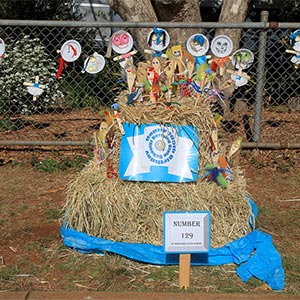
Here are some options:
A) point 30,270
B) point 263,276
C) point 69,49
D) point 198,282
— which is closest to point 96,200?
point 30,270

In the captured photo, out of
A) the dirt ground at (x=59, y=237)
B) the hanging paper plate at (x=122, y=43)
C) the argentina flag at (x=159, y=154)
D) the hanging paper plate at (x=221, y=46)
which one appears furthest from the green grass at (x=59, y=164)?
the argentina flag at (x=159, y=154)

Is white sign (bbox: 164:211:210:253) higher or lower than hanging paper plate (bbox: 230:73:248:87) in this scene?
lower

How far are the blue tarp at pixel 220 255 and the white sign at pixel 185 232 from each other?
0.99 ft

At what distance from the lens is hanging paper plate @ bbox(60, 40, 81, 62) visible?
19.7ft

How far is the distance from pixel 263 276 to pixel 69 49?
134 inches

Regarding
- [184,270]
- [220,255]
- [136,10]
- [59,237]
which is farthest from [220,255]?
[136,10]

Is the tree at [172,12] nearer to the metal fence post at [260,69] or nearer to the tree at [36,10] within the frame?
the metal fence post at [260,69]

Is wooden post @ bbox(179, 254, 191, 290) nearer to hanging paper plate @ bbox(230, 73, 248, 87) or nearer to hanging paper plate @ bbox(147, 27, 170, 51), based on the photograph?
hanging paper plate @ bbox(230, 73, 248, 87)

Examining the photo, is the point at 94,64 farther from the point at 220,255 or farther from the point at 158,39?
the point at 220,255

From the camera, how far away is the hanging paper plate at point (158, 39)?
597 centimetres

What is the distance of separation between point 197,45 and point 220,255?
272 centimetres

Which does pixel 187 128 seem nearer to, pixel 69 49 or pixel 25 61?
pixel 69 49

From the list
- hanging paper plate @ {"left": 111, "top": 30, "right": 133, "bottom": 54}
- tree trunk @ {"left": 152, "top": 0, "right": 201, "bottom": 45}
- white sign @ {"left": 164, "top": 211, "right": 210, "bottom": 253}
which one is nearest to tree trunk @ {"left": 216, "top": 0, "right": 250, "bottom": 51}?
tree trunk @ {"left": 152, "top": 0, "right": 201, "bottom": 45}

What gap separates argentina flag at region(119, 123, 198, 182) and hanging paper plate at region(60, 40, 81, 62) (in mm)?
2290
